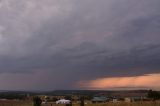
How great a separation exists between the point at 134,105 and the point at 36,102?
27.9m

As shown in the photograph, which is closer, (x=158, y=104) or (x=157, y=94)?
(x=158, y=104)

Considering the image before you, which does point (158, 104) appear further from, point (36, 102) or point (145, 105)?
point (36, 102)

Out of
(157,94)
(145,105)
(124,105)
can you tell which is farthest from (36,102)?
(157,94)

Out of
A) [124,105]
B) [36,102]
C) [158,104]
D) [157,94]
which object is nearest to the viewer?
[36,102]

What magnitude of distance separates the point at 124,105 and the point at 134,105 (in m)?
3.98

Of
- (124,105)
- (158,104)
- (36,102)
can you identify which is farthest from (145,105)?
(36,102)

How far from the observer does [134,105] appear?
60500 mm

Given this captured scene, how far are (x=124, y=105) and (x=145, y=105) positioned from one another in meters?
7.07

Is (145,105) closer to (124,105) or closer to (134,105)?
(134,105)

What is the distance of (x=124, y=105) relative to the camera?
64.2 m

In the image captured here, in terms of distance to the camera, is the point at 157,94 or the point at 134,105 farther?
the point at 157,94

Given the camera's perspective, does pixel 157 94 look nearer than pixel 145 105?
No

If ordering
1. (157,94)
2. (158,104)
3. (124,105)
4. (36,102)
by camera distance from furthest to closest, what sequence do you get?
(157,94), (124,105), (158,104), (36,102)

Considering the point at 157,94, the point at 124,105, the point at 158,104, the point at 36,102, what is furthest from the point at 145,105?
the point at 157,94
